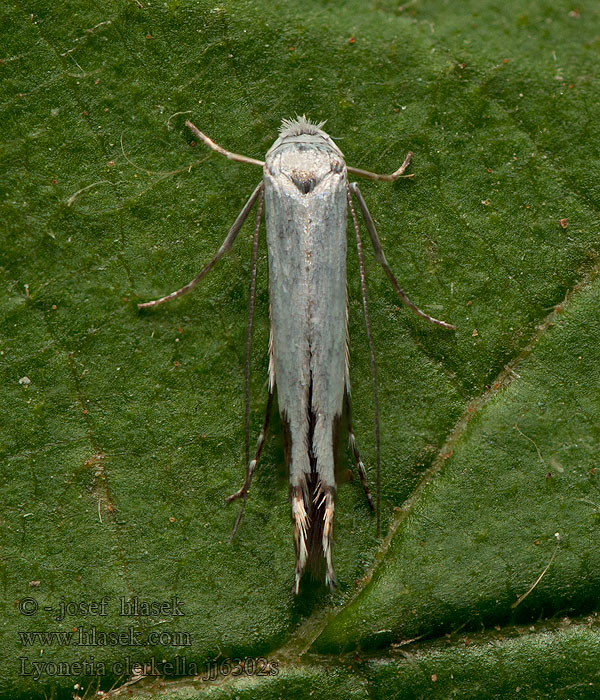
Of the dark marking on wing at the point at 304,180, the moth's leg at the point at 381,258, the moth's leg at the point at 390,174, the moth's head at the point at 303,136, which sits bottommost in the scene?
the moth's leg at the point at 381,258

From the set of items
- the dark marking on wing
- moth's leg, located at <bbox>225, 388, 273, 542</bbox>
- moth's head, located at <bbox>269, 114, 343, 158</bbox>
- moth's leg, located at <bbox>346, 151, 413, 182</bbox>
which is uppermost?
moth's head, located at <bbox>269, 114, 343, 158</bbox>

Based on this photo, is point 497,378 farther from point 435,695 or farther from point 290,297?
point 435,695

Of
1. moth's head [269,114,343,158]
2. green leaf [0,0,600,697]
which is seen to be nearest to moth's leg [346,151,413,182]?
green leaf [0,0,600,697]

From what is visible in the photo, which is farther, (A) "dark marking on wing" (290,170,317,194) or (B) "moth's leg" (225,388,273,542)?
(B) "moth's leg" (225,388,273,542)

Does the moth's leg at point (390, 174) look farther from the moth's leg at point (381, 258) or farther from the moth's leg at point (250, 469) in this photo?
the moth's leg at point (250, 469)

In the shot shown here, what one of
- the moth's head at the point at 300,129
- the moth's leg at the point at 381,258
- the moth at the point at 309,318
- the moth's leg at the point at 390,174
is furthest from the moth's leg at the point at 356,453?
the moth's head at the point at 300,129

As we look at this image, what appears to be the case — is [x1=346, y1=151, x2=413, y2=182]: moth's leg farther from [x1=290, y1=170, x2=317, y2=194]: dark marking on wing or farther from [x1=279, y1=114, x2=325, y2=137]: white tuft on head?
[x1=290, y1=170, x2=317, y2=194]: dark marking on wing
